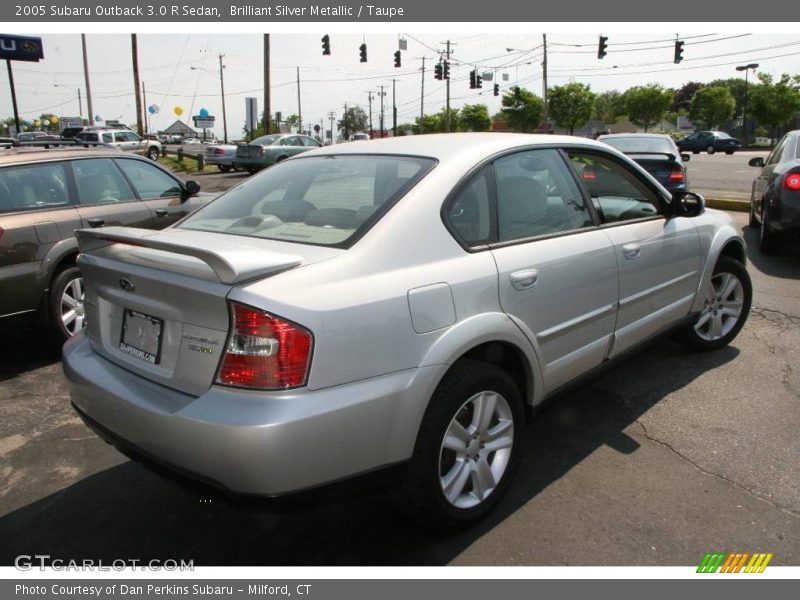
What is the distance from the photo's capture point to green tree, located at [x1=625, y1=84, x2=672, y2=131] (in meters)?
74.1

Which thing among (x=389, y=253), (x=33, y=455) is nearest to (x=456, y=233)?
(x=389, y=253)

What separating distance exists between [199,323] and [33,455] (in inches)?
79.5

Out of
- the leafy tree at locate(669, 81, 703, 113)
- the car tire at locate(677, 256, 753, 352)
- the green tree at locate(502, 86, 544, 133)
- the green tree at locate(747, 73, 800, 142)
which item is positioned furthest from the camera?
the leafy tree at locate(669, 81, 703, 113)

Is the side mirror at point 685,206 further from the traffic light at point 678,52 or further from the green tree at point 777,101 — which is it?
the green tree at point 777,101

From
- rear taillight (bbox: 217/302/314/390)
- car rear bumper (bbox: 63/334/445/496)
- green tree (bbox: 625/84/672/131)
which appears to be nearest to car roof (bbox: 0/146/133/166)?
car rear bumper (bbox: 63/334/445/496)

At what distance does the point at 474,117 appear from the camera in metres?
91.2

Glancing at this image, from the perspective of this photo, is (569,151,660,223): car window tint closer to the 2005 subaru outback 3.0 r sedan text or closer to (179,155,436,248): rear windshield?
the 2005 subaru outback 3.0 r sedan text

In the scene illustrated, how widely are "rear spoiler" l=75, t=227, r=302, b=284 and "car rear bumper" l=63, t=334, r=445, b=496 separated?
40cm

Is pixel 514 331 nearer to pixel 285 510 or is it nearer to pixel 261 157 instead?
pixel 285 510

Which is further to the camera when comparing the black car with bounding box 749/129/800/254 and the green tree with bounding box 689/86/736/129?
the green tree with bounding box 689/86/736/129

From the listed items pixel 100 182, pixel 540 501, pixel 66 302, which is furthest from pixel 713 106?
pixel 540 501

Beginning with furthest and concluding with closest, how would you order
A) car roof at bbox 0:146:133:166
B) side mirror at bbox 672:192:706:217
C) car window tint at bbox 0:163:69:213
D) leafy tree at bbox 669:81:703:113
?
leafy tree at bbox 669:81:703:113, car roof at bbox 0:146:133:166, car window tint at bbox 0:163:69:213, side mirror at bbox 672:192:706:217

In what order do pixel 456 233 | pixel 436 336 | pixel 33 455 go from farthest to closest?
pixel 33 455 → pixel 456 233 → pixel 436 336

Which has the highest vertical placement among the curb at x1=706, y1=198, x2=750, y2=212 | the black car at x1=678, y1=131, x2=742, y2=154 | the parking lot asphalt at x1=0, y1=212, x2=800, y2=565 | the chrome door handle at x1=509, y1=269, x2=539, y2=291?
the black car at x1=678, y1=131, x2=742, y2=154
